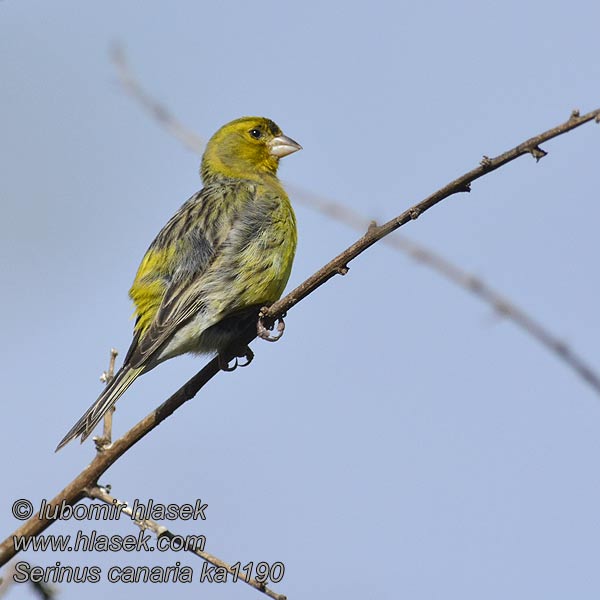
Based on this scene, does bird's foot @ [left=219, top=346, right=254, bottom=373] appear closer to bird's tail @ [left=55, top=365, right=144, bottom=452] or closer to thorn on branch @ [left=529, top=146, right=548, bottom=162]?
bird's tail @ [left=55, top=365, right=144, bottom=452]

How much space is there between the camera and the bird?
5.34m

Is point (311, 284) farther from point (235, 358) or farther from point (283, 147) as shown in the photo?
point (283, 147)

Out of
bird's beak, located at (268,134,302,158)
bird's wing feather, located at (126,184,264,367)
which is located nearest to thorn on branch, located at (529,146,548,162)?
bird's wing feather, located at (126,184,264,367)

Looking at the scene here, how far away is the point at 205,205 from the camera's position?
245 inches

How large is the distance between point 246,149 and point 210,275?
2048 mm

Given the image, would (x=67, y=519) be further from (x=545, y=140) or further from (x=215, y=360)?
(x=545, y=140)

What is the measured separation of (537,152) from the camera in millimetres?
2844

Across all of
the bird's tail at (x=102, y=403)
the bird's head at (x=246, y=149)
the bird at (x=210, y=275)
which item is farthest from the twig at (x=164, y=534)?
the bird's head at (x=246, y=149)

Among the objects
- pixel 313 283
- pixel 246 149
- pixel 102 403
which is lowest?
pixel 102 403

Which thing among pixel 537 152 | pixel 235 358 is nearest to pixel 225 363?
pixel 235 358

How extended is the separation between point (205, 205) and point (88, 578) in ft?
10.7

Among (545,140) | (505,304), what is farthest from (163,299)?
(545,140)

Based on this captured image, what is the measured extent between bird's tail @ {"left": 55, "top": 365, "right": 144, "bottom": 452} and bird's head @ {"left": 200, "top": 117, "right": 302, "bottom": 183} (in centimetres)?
238

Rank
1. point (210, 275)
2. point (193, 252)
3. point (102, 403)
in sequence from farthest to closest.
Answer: point (193, 252) → point (210, 275) → point (102, 403)
